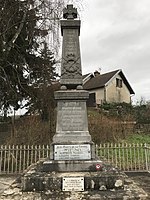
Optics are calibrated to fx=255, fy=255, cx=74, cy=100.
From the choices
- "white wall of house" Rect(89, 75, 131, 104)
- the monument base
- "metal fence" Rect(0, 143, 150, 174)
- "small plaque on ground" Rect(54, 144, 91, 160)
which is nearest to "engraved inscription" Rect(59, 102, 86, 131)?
"small plaque on ground" Rect(54, 144, 91, 160)

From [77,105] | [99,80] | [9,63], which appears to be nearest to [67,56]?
[77,105]

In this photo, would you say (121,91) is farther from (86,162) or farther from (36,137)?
(86,162)

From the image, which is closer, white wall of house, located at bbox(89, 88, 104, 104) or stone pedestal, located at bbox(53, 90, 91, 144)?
stone pedestal, located at bbox(53, 90, 91, 144)

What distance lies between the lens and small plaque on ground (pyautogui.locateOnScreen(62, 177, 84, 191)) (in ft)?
16.2

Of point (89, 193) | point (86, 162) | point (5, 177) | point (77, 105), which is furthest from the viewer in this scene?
point (5, 177)

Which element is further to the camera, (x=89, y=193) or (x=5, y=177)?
(x=5, y=177)

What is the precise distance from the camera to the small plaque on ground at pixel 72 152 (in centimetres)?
574

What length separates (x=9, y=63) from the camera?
43.5ft

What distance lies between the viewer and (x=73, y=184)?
16.2 feet

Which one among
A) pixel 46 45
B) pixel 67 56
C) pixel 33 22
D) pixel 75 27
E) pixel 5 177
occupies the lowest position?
pixel 5 177

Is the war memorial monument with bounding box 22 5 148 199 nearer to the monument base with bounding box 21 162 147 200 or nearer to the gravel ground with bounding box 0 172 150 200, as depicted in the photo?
the monument base with bounding box 21 162 147 200

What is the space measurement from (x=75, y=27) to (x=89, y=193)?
14.0 ft

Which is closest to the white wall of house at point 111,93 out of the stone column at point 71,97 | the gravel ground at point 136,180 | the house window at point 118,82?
the house window at point 118,82

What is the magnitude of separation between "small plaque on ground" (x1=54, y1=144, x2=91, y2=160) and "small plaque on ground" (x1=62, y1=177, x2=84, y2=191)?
79 centimetres
